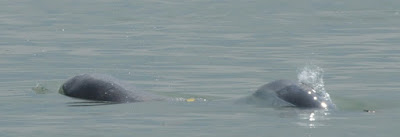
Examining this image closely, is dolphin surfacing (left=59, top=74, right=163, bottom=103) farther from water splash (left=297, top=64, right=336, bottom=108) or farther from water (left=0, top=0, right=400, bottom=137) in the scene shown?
water splash (left=297, top=64, right=336, bottom=108)

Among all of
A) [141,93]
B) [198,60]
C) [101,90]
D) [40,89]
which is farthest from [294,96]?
[198,60]

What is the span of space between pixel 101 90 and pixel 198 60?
17.3 feet

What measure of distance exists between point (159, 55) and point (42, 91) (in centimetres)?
558

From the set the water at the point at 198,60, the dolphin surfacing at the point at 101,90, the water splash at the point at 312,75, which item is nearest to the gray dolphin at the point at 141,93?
the dolphin surfacing at the point at 101,90

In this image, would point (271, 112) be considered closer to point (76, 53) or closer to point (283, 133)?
point (283, 133)

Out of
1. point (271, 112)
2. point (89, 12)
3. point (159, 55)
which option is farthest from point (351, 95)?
point (89, 12)

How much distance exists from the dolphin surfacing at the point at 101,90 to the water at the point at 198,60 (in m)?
0.24

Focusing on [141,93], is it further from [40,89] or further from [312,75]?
[312,75]

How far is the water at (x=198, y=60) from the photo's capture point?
1282 centimetres

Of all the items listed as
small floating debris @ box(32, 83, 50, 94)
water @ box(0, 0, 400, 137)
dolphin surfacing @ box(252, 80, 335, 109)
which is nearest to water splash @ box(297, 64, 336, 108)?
water @ box(0, 0, 400, 137)

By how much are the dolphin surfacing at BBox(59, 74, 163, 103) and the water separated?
0.24 meters

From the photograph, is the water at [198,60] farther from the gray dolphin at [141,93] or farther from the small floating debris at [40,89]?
the gray dolphin at [141,93]

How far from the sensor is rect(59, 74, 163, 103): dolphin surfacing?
1527 centimetres

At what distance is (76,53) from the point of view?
22.4 metres
